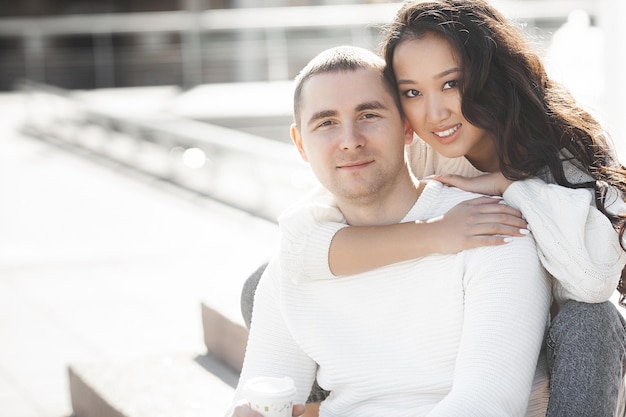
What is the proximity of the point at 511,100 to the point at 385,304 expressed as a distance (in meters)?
0.64

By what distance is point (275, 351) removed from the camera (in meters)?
2.71

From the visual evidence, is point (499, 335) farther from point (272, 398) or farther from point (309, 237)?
point (309, 237)

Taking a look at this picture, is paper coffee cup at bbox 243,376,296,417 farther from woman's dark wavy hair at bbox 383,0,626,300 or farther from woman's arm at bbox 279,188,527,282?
woman's dark wavy hair at bbox 383,0,626,300

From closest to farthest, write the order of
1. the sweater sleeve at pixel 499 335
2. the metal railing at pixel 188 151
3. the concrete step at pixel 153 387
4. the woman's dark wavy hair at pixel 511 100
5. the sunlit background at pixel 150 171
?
the sweater sleeve at pixel 499 335 → the woman's dark wavy hair at pixel 511 100 → the concrete step at pixel 153 387 → the sunlit background at pixel 150 171 → the metal railing at pixel 188 151

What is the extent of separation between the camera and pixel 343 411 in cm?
260

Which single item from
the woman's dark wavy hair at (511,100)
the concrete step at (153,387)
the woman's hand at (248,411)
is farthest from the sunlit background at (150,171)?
the woman's hand at (248,411)

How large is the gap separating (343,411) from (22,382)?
8.66 feet

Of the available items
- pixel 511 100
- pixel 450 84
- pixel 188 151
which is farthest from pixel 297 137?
pixel 188 151

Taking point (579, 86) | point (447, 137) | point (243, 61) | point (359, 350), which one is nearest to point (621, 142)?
point (579, 86)

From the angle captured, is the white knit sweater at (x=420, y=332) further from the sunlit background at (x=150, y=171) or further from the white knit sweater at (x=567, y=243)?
the sunlit background at (x=150, y=171)

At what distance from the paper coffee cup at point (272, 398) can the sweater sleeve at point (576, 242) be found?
69 cm

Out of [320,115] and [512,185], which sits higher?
[320,115]

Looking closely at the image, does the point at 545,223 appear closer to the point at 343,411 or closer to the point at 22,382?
the point at 343,411

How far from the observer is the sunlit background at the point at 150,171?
16.9 ft
